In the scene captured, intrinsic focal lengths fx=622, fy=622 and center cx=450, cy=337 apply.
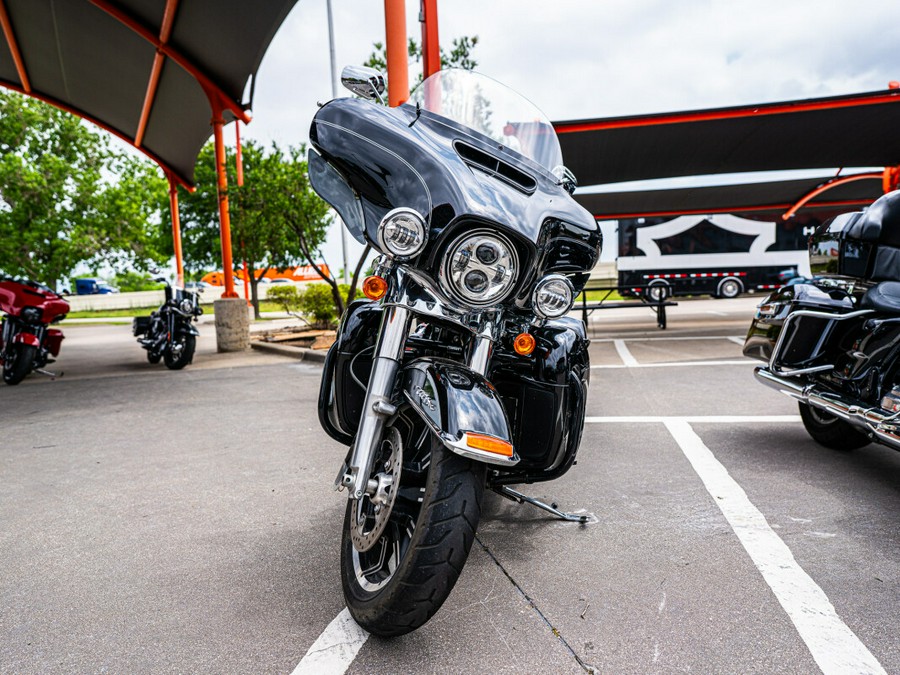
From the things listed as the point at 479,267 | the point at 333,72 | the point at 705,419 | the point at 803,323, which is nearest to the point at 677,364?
the point at 705,419

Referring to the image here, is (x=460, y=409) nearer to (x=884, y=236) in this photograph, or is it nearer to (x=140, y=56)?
(x=884, y=236)

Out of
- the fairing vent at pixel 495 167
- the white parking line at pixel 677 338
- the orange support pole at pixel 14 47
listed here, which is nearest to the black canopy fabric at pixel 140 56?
the orange support pole at pixel 14 47

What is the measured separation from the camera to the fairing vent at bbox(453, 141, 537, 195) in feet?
7.71

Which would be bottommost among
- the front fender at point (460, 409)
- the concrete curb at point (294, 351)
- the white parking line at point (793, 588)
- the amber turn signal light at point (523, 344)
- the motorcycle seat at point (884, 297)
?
the concrete curb at point (294, 351)

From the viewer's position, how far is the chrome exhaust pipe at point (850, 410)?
9.68 ft

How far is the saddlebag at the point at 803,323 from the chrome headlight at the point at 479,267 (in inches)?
104

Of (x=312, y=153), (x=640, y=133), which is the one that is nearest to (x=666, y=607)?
(x=312, y=153)

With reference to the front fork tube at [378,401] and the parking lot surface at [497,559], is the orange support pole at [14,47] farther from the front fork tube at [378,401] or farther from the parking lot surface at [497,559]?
the front fork tube at [378,401]

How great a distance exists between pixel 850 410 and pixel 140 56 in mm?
12723

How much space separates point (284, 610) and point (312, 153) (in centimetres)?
186

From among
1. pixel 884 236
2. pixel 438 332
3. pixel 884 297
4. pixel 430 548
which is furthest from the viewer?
pixel 884 236

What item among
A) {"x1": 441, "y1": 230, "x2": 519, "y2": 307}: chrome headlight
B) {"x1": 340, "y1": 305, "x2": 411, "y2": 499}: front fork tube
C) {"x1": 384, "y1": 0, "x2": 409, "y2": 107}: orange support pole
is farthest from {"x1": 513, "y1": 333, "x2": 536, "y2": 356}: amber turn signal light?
{"x1": 384, "y1": 0, "x2": 409, "y2": 107}: orange support pole

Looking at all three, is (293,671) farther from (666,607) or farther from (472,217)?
(472,217)

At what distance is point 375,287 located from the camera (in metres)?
2.23
